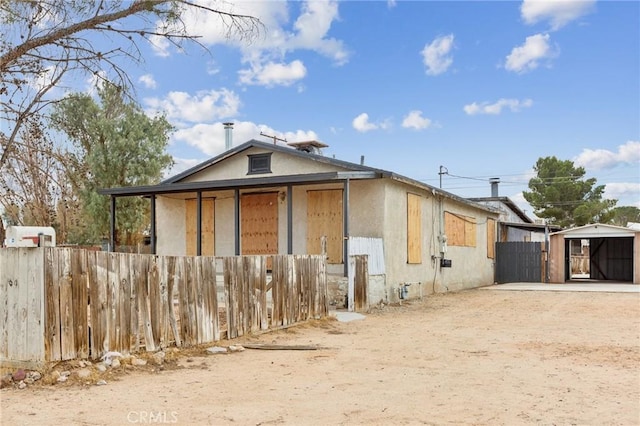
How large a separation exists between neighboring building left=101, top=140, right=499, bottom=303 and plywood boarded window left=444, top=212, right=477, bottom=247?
38mm

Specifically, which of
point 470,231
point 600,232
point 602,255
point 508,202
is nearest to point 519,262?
point 600,232

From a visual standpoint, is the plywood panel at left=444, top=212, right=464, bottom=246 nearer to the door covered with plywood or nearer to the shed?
the door covered with plywood

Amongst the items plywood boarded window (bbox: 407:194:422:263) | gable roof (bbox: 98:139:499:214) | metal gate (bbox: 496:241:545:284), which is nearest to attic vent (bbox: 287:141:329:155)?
gable roof (bbox: 98:139:499:214)

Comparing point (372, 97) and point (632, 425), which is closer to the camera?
point (632, 425)

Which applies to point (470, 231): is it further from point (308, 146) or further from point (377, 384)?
point (377, 384)

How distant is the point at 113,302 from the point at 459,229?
14.9 metres

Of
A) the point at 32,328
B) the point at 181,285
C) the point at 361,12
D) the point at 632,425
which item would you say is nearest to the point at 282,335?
the point at 181,285

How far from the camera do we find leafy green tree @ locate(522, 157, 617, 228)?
132 ft

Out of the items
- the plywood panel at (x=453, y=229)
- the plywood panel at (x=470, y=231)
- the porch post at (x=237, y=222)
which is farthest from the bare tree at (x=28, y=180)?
the plywood panel at (x=470, y=231)

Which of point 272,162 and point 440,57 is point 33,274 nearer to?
point 272,162

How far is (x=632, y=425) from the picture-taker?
458cm

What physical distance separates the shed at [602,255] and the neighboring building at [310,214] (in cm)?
687

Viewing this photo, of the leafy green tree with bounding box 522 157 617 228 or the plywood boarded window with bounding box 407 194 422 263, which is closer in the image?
the plywood boarded window with bounding box 407 194 422 263

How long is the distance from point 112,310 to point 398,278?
9256 millimetres
